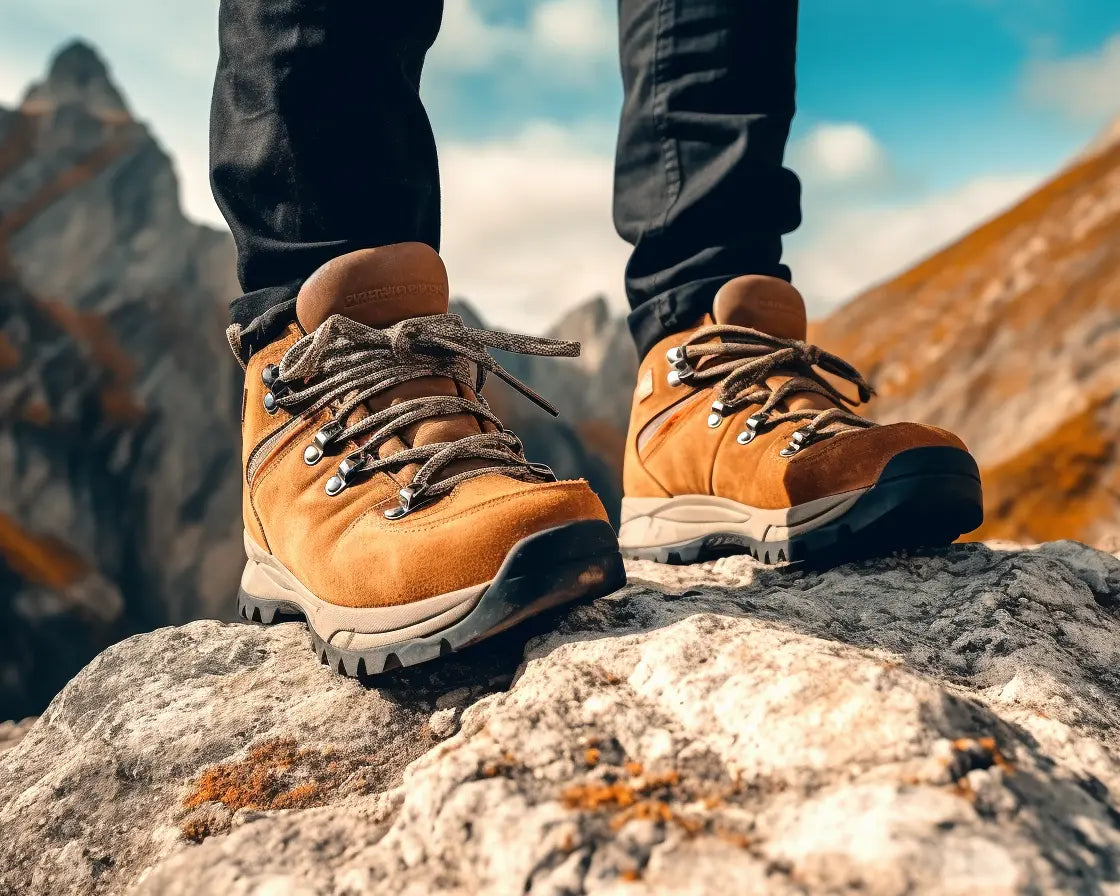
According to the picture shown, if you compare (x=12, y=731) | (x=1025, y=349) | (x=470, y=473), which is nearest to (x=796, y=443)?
(x=470, y=473)

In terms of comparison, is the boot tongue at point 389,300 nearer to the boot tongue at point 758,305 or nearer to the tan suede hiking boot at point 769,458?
the tan suede hiking boot at point 769,458

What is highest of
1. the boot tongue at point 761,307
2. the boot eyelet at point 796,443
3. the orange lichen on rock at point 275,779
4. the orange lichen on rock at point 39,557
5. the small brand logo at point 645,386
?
the boot tongue at point 761,307

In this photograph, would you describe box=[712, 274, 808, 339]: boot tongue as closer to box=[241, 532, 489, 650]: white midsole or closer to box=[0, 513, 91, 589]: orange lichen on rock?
box=[241, 532, 489, 650]: white midsole

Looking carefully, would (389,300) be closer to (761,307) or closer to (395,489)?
(395,489)

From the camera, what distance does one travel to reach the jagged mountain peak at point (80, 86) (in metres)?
22.4

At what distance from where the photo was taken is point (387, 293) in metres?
1.59

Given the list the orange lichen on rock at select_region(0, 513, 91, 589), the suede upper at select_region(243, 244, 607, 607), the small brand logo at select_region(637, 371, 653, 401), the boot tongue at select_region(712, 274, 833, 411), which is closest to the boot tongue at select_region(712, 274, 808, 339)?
the boot tongue at select_region(712, 274, 833, 411)

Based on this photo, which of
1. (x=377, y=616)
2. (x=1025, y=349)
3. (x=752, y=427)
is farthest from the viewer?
(x=1025, y=349)

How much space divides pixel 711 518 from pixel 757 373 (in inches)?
15.6

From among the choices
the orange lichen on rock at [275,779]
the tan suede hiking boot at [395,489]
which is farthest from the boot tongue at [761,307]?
the orange lichen on rock at [275,779]

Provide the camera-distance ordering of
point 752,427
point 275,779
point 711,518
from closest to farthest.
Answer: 1. point 275,779
2. point 752,427
3. point 711,518

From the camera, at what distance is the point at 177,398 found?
1727 cm

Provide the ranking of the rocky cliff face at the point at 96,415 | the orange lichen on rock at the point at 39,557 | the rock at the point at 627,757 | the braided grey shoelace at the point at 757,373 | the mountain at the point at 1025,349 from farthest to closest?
the rocky cliff face at the point at 96,415
the orange lichen on rock at the point at 39,557
the mountain at the point at 1025,349
the braided grey shoelace at the point at 757,373
the rock at the point at 627,757

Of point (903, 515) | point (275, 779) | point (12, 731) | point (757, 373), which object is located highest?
point (757, 373)
